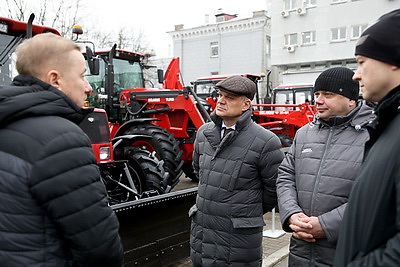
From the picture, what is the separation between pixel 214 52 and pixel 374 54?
31434mm

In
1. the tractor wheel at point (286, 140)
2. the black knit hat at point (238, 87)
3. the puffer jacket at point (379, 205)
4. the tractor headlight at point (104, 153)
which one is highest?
the black knit hat at point (238, 87)

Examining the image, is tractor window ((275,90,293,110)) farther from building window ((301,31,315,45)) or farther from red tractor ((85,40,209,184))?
building window ((301,31,315,45))

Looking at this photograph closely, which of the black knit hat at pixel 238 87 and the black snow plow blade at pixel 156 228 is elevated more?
the black knit hat at pixel 238 87

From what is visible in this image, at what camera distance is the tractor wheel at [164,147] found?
627 cm

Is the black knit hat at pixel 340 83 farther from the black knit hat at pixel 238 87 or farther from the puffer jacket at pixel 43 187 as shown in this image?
the puffer jacket at pixel 43 187

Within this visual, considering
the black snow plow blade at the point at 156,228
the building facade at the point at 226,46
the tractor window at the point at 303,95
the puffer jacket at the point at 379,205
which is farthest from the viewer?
the building facade at the point at 226,46

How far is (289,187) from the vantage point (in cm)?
249

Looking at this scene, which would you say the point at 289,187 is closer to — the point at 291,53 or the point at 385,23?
the point at 385,23

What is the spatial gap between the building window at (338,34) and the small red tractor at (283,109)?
1563 cm

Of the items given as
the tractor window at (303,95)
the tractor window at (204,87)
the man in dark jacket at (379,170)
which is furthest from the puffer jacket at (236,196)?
the tractor window at (303,95)

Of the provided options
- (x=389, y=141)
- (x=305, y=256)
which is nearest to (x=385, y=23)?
(x=389, y=141)

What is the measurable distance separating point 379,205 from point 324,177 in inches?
37.8

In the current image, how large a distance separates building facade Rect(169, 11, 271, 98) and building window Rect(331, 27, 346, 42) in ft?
16.6

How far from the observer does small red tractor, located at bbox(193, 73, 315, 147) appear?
10102 millimetres
